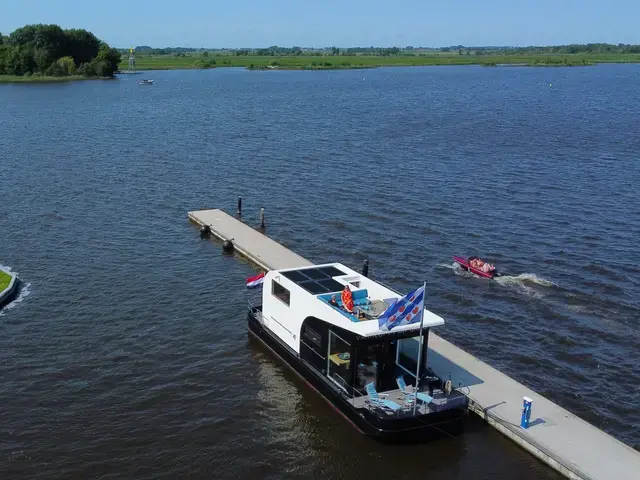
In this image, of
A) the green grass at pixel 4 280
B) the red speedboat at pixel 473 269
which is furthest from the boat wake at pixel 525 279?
the green grass at pixel 4 280

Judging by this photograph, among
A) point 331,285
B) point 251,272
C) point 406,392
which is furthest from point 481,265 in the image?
point 406,392

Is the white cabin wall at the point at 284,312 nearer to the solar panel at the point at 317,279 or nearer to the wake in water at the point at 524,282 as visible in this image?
the solar panel at the point at 317,279

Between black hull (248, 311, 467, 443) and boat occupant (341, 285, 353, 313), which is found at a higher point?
boat occupant (341, 285, 353, 313)

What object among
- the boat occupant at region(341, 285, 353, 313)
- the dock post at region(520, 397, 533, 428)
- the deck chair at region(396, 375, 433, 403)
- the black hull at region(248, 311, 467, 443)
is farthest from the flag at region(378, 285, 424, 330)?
the dock post at region(520, 397, 533, 428)

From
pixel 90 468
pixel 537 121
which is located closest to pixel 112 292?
pixel 90 468

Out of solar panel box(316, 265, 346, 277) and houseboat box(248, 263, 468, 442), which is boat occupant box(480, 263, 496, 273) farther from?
houseboat box(248, 263, 468, 442)

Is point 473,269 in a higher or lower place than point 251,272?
higher

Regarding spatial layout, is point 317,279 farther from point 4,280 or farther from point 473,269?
point 4,280

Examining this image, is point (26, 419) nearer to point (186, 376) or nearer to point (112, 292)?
point (186, 376)
